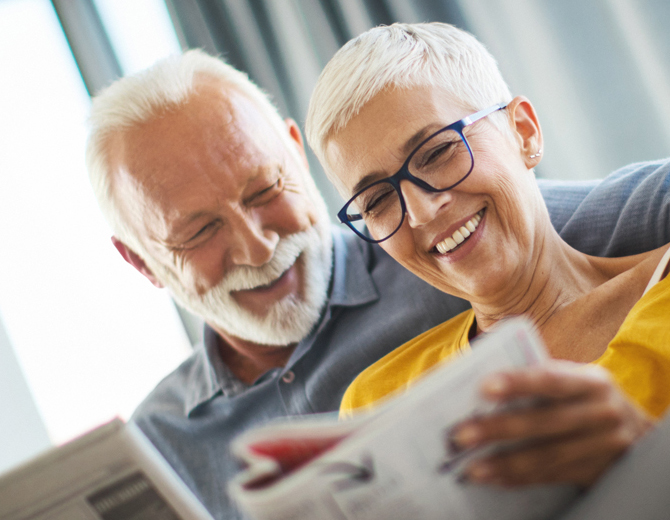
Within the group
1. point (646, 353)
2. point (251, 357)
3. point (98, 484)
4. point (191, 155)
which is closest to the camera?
point (98, 484)

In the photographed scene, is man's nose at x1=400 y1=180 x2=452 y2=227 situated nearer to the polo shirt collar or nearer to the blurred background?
the polo shirt collar

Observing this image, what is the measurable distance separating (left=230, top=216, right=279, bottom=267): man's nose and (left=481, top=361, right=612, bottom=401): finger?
1.05 meters

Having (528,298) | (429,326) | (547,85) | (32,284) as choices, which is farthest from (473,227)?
(32,284)

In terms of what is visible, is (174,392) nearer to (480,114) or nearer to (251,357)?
(251,357)

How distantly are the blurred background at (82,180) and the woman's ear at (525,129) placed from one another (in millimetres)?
712

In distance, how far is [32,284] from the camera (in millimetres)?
2420

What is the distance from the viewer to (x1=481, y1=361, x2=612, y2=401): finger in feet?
1.51

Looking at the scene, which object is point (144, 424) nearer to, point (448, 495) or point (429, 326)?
point (429, 326)

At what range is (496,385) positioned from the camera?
46 cm

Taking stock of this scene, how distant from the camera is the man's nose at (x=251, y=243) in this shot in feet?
4.84

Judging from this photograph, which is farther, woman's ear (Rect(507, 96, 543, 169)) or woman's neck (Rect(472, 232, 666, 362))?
woman's ear (Rect(507, 96, 543, 169))

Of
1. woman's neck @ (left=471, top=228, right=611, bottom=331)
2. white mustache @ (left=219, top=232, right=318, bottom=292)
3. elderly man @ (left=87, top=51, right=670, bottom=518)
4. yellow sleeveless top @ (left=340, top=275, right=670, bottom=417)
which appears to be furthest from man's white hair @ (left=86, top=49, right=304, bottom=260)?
yellow sleeveless top @ (left=340, top=275, right=670, bottom=417)

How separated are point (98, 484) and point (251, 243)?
2.92 ft

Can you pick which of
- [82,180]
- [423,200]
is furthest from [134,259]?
[423,200]
